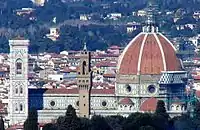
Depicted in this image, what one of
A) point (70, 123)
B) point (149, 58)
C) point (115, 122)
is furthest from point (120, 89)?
point (70, 123)

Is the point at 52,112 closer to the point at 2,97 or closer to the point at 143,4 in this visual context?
the point at 2,97

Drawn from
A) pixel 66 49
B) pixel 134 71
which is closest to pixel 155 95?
pixel 134 71

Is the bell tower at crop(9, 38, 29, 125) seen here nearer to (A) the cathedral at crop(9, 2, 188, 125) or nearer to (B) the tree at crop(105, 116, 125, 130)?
(A) the cathedral at crop(9, 2, 188, 125)

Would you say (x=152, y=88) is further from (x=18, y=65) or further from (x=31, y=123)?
(x=31, y=123)

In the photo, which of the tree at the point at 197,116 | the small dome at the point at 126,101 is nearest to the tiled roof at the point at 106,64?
the small dome at the point at 126,101

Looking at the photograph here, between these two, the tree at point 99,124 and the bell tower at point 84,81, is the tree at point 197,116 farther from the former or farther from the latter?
the bell tower at point 84,81

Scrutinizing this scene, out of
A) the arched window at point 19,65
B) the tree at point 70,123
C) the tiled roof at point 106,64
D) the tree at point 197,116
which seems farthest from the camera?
the tiled roof at point 106,64

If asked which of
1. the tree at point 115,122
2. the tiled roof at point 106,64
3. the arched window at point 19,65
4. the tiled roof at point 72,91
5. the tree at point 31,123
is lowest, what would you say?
the tree at point 115,122
